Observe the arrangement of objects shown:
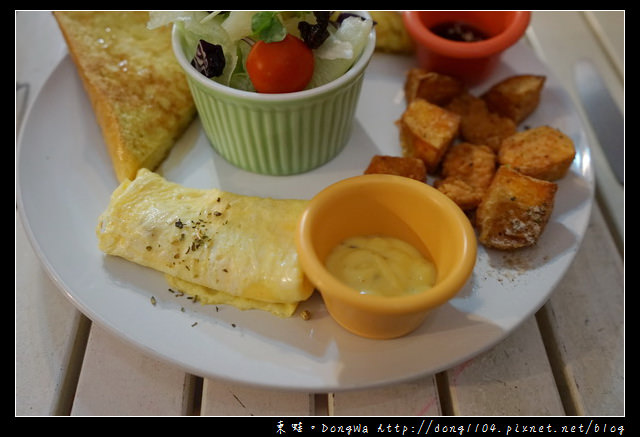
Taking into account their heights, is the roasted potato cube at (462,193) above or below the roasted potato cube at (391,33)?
below

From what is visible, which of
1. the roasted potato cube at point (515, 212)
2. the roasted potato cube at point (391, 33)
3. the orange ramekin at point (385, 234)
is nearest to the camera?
the orange ramekin at point (385, 234)

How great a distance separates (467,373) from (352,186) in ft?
2.22

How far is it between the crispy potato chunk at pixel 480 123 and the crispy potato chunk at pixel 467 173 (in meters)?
0.06

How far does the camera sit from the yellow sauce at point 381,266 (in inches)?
52.0

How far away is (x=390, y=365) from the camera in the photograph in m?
1.31

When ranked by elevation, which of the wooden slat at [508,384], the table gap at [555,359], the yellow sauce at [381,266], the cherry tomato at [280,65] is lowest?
the table gap at [555,359]

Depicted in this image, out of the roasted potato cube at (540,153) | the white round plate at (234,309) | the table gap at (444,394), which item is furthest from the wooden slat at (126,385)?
the roasted potato cube at (540,153)

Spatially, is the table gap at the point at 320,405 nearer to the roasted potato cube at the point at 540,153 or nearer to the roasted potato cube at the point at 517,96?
the roasted potato cube at the point at 540,153

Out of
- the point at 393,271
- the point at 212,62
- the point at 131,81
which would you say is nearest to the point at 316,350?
the point at 393,271

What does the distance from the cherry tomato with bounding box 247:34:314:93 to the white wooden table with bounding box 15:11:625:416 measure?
2.97ft

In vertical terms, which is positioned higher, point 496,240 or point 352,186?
point 352,186

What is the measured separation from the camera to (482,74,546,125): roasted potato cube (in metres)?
1.94
